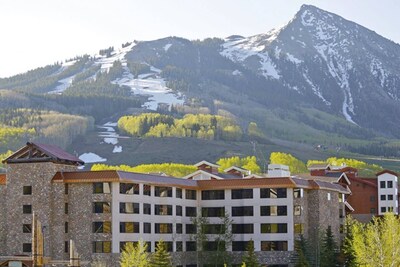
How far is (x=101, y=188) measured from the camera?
331ft

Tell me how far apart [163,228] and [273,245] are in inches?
514

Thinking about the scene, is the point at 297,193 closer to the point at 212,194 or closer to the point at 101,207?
the point at 212,194

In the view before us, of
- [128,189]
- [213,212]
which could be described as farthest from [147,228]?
[213,212]

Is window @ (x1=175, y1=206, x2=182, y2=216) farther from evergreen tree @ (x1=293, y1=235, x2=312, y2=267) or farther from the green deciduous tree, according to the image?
the green deciduous tree

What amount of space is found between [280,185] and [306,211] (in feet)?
18.5

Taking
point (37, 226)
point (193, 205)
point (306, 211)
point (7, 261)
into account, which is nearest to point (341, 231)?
point (306, 211)

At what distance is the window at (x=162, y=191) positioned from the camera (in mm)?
107506

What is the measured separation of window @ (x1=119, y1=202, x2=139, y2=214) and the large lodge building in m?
0.11

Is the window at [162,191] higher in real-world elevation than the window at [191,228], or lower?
higher

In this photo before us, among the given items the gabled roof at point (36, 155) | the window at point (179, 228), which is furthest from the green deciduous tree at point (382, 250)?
the gabled roof at point (36, 155)

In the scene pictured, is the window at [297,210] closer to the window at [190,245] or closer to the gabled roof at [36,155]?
the window at [190,245]

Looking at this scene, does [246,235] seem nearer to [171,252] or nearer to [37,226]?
[171,252]

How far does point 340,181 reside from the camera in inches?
5512

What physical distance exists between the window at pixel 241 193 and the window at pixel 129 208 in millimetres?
14892
